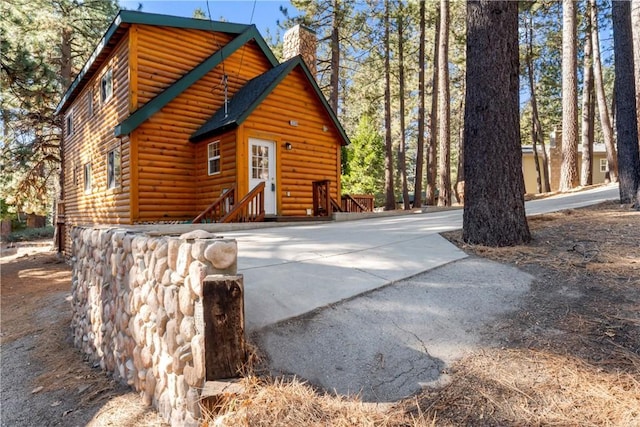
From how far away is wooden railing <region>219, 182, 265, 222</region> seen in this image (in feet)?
27.0

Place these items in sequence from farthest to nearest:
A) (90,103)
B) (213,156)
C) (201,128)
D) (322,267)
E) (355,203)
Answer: (355,203) < (90,103) < (201,128) < (213,156) < (322,267)

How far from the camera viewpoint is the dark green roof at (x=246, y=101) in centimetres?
898

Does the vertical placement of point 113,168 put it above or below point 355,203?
above

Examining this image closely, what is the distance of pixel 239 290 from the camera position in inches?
85.7

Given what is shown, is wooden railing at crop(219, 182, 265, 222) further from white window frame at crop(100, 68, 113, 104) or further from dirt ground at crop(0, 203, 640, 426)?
white window frame at crop(100, 68, 113, 104)

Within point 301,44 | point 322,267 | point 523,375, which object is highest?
point 301,44

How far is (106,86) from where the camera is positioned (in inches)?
437

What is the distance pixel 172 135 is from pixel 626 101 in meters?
9.96

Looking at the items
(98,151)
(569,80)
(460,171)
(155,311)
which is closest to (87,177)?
(98,151)

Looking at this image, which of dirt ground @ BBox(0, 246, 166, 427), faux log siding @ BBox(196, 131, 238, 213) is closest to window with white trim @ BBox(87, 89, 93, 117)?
faux log siding @ BBox(196, 131, 238, 213)

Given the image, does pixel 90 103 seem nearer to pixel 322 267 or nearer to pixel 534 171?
pixel 322 267

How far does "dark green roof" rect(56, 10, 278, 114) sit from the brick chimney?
881 mm

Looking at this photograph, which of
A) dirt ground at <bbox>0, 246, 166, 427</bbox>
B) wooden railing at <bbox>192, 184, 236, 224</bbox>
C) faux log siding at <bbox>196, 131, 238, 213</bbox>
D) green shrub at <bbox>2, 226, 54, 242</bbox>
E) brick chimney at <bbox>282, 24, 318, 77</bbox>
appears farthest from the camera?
green shrub at <bbox>2, 226, 54, 242</bbox>

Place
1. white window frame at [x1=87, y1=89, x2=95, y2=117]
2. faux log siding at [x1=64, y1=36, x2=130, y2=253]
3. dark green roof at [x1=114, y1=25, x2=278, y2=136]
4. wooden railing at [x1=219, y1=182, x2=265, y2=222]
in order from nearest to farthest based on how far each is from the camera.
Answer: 1. wooden railing at [x1=219, y1=182, x2=265, y2=222]
2. dark green roof at [x1=114, y1=25, x2=278, y2=136]
3. faux log siding at [x1=64, y1=36, x2=130, y2=253]
4. white window frame at [x1=87, y1=89, x2=95, y2=117]
